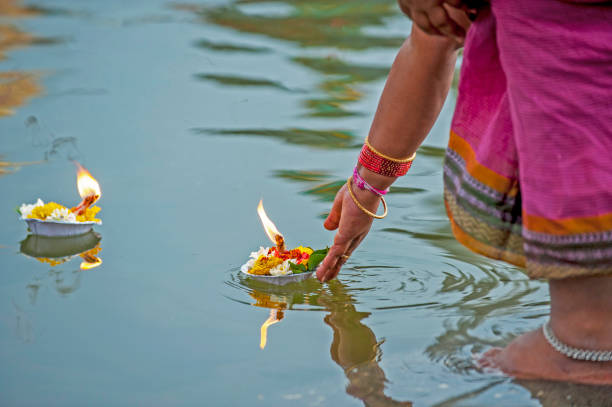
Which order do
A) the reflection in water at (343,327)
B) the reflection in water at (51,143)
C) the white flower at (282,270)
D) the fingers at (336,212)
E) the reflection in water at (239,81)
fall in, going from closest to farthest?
the reflection in water at (343,327), the fingers at (336,212), the white flower at (282,270), the reflection in water at (51,143), the reflection in water at (239,81)

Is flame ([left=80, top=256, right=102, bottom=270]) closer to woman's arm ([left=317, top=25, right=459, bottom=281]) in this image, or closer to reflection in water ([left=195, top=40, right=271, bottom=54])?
woman's arm ([left=317, top=25, right=459, bottom=281])

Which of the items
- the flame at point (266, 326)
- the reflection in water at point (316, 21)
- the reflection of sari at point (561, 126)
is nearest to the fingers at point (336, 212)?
the flame at point (266, 326)

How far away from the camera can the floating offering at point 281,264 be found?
2.00 meters

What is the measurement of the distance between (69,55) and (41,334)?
291 cm

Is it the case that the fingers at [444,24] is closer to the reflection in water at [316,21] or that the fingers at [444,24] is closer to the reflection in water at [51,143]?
the reflection in water at [51,143]

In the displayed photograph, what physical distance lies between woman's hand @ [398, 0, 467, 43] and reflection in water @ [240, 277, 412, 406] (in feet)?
2.26

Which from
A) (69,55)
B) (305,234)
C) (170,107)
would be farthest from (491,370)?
(69,55)

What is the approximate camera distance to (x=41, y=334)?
179 cm

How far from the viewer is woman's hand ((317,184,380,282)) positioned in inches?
71.6

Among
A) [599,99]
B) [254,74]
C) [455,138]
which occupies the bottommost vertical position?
[254,74]

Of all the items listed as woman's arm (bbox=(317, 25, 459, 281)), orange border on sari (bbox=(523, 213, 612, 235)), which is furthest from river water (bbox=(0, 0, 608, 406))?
orange border on sari (bbox=(523, 213, 612, 235))

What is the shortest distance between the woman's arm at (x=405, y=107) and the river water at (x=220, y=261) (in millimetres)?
248

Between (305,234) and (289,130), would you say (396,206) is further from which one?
(289,130)

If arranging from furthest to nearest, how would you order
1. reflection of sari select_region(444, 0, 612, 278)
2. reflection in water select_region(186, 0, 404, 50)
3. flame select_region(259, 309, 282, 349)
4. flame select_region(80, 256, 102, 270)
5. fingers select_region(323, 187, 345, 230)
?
1. reflection in water select_region(186, 0, 404, 50)
2. flame select_region(80, 256, 102, 270)
3. fingers select_region(323, 187, 345, 230)
4. flame select_region(259, 309, 282, 349)
5. reflection of sari select_region(444, 0, 612, 278)
